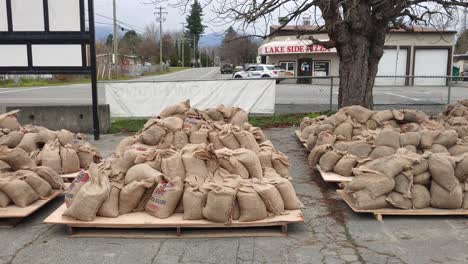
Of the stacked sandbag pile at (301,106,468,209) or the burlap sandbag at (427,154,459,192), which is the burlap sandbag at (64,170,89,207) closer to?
the stacked sandbag pile at (301,106,468,209)

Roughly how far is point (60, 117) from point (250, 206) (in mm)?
9343

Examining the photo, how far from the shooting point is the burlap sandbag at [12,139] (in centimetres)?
834

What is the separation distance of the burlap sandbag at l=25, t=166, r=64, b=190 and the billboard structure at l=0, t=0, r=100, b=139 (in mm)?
5706

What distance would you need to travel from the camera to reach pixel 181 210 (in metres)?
5.75

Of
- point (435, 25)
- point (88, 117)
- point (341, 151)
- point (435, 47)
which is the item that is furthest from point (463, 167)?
point (435, 47)

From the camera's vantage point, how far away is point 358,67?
12.9 metres

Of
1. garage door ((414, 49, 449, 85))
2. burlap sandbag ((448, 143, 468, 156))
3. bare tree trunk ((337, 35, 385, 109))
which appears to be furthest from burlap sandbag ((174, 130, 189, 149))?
garage door ((414, 49, 449, 85))

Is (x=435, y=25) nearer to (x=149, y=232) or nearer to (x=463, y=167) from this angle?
(x=463, y=167)

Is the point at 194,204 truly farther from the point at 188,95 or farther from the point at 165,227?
the point at 188,95

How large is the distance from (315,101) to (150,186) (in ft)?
42.4

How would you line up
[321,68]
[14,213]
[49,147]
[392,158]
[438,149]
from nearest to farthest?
[14,213], [392,158], [438,149], [49,147], [321,68]

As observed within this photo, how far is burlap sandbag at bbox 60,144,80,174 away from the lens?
7.75 metres

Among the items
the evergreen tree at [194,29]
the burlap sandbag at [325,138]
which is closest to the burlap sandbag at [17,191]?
the burlap sandbag at [325,138]

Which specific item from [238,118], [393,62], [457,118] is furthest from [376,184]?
[393,62]
